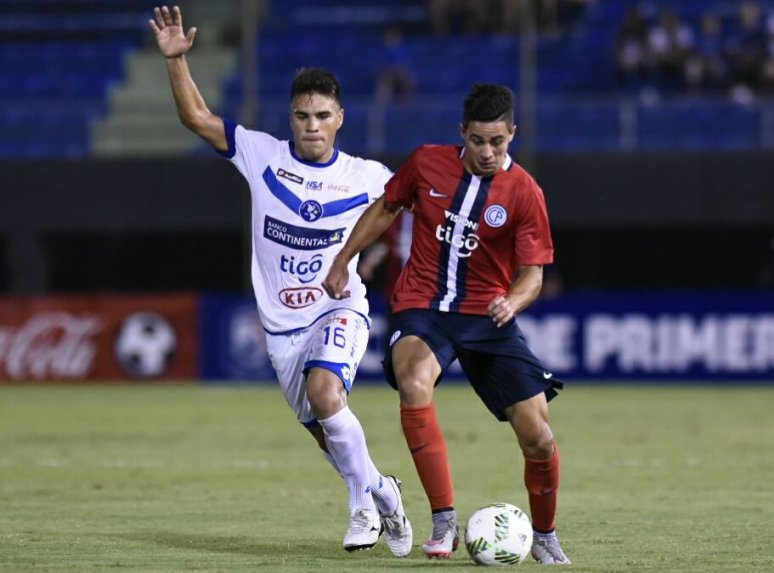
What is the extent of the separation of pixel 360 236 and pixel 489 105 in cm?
95

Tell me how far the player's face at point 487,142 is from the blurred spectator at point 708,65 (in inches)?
730

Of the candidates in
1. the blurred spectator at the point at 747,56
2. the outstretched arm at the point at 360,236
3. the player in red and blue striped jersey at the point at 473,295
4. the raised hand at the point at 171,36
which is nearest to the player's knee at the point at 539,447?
the player in red and blue striped jersey at the point at 473,295

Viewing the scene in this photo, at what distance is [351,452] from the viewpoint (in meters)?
7.87

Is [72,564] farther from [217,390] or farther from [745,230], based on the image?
[745,230]

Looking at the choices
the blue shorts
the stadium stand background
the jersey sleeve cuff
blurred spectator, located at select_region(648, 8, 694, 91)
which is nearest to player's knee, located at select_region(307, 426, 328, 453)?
the blue shorts

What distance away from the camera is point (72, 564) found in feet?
23.4

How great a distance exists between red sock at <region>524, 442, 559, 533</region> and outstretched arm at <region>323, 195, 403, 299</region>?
1.27 meters

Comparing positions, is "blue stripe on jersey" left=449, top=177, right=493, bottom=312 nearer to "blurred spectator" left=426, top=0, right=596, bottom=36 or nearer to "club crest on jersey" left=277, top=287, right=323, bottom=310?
"club crest on jersey" left=277, top=287, right=323, bottom=310

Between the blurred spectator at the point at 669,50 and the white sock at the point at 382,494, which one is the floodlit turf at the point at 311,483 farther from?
the blurred spectator at the point at 669,50

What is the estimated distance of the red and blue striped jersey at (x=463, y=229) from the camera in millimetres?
7520

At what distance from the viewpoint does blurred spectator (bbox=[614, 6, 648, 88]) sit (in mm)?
26016

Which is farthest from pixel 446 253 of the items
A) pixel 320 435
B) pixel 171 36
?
pixel 171 36

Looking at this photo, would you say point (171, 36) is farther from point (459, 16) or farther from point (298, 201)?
point (459, 16)

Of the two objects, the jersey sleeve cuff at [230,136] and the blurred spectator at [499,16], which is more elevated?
the blurred spectator at [499,16]
